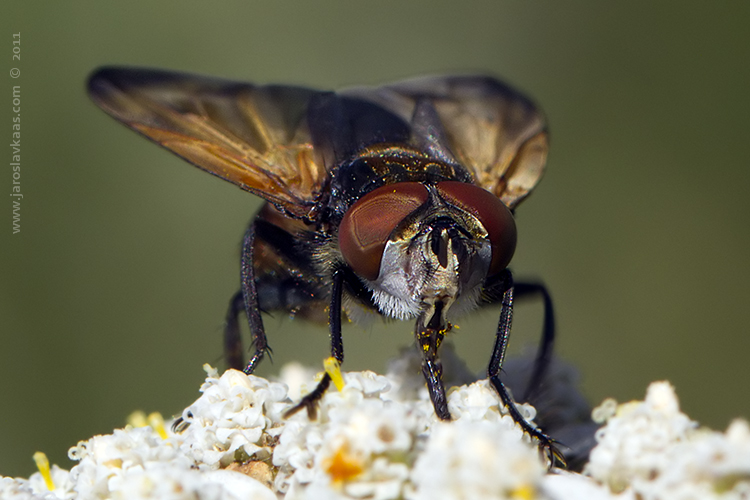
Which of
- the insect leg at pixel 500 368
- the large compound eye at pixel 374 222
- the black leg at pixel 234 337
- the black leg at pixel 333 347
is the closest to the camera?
the black leg at pixel 333 347

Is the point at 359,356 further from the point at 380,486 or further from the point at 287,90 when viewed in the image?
the point at 380,486

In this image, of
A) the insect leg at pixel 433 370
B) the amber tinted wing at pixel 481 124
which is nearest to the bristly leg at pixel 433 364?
the insect leg at pixel 433 370

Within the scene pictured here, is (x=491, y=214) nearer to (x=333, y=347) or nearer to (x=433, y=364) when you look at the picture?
(x=433, y=364)

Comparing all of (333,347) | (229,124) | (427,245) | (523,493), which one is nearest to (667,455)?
(523,493)

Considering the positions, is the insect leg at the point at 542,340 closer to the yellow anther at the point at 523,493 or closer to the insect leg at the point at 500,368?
the insect leg at the point at 500,368

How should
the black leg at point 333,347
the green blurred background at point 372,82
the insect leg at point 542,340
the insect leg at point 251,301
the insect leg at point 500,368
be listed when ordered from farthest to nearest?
1. the green blurred background at point 372,82
2. the insect leg at point 542,340
3. the insect leg at point 251,301
4. the insect leg at point 500,368
5. the black leg at point 333,347

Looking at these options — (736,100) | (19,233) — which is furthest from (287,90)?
(736,100)

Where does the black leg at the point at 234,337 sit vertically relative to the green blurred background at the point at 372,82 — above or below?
below
